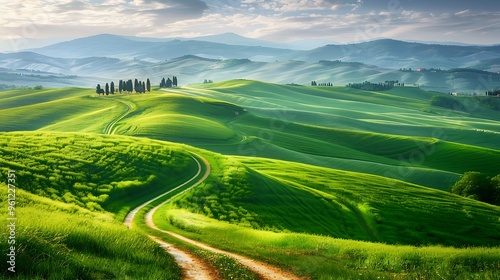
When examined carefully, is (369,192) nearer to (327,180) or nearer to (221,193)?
(327,180)

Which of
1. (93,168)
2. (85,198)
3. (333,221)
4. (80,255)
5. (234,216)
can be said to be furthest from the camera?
(333,221)

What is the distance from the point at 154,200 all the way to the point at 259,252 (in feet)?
94.2

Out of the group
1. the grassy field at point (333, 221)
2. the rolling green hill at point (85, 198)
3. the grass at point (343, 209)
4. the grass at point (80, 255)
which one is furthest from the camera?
the grass at point (343, 209)

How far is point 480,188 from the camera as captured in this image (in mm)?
100000

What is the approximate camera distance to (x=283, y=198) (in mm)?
64750

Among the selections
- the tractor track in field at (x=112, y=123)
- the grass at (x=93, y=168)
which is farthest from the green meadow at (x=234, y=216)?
the tractor track in field at (x=112, y=123)

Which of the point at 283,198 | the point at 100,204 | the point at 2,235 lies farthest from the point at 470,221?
the point at 2,235

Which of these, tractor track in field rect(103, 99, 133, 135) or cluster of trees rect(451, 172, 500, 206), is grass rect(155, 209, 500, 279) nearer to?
cluster of trees rect(451, 172, 500, 206)

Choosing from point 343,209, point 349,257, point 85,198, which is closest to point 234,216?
point 85,198

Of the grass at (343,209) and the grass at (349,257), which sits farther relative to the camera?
the grass at (343,209)

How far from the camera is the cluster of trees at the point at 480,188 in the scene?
3861 inches

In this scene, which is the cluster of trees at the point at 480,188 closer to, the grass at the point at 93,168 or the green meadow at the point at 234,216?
the green meadow at the point at 234,216

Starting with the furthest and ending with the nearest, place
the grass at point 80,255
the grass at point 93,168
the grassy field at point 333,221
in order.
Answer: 1. the grass at point 93,168
2. the grassy field at point 333,221
3. the grass at point 80,255

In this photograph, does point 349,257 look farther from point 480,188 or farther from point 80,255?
point 480,188
